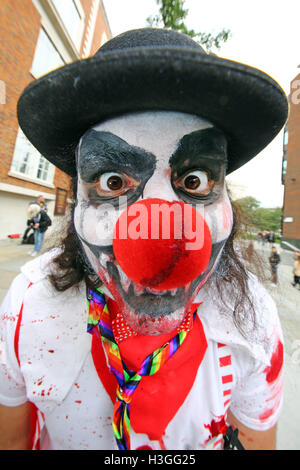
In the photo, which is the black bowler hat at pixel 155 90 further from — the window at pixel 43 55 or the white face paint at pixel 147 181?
the window at pixel 43 55

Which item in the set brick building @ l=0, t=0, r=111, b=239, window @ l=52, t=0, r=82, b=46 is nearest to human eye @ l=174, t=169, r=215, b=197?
brick building @ l=0, t=0, r=111, b=239

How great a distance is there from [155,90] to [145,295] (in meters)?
0.57

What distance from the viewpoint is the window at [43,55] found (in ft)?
19.2

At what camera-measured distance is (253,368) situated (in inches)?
32.8

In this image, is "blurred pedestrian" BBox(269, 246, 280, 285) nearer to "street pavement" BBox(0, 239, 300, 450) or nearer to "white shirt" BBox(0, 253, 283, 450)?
"street pavement" BBox(0, 239, 300, 450)

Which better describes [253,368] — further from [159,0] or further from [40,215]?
[40,215]

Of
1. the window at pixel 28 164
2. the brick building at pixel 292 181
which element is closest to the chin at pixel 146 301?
the window at pixel 28 164

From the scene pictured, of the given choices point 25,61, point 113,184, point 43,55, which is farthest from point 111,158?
point 43,55

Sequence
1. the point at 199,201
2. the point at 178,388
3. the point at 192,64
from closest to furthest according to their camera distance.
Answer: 1. the point at 192,64
2. the point at 199,201
3. the point at 178,388

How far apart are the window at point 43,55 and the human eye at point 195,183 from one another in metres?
7.50

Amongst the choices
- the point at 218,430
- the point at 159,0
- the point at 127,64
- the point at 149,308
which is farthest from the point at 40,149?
the point at 159,0

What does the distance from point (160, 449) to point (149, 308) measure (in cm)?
66
